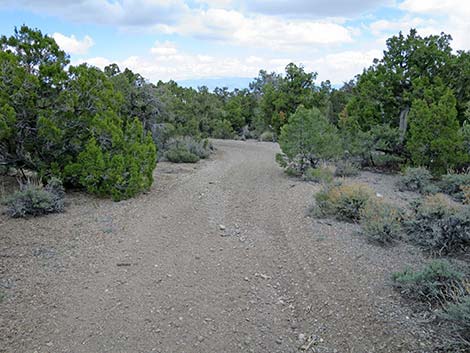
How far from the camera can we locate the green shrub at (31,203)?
7.63 m

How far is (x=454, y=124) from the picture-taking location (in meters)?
12.7

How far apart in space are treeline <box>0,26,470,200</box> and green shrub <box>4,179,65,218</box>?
50.3 inches

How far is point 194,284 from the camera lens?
5.21 m

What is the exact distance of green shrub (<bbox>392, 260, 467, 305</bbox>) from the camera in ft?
15.0

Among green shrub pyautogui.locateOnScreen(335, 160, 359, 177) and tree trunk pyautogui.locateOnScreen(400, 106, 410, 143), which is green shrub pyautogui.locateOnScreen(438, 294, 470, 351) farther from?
tree trunk pyautogui.locateOnScreen(400, 106, 410, 143)

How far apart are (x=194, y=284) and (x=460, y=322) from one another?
3.04 m

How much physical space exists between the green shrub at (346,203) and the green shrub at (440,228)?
100cm

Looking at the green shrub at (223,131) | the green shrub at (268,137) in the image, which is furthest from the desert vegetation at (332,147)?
the green shrub at (268,137)

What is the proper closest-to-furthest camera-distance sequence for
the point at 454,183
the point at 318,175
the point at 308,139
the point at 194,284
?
1. the point at 194,284
2. the point at 454,183
3. the point at 318,175
4. the point at 308,139

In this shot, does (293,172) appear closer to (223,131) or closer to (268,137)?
(268,137)

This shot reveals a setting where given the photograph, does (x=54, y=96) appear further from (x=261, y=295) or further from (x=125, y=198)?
(x=261, y=295)

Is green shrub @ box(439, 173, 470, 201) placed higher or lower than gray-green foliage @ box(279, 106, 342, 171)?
lower

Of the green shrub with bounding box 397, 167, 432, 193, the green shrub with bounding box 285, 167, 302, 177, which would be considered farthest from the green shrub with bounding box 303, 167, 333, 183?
the green shrub with bounding box 397, 167, 432, 193

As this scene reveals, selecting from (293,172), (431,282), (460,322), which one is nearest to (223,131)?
(293,172)
